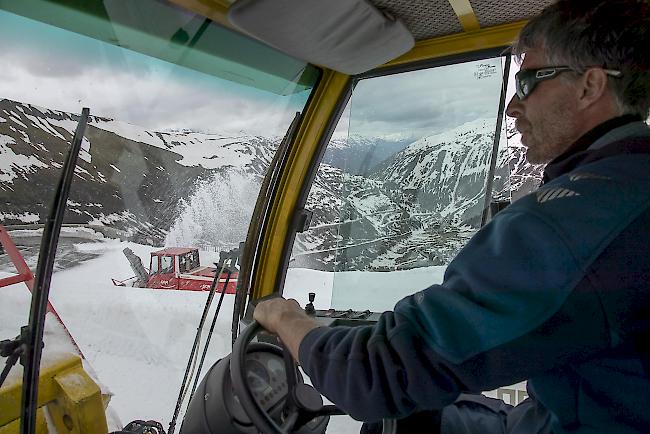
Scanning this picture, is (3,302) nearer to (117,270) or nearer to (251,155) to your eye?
(117,270)

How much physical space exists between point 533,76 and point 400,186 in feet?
5.85

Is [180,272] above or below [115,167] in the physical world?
below

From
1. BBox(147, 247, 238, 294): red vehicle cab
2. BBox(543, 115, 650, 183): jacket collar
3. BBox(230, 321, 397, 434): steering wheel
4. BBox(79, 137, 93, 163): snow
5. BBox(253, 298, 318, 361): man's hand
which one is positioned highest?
BBox(79, 137, 93, 163): snow

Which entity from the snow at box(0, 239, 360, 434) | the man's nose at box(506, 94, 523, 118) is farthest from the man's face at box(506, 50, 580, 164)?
the snow at box(0, 239, 360, 434)

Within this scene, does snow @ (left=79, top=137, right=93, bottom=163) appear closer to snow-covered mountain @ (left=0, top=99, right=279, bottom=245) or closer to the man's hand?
snow-covered mountain @ (left=0, top=99, right=279, bottom=245)

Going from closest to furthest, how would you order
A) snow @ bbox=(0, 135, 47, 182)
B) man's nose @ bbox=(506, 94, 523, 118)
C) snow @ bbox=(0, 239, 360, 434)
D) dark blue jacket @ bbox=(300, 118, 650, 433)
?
dark blue jacket @ bbox=(300, 118, 650, 433), man's nose @ bbox=(506, 94, 523, 118), snow @ bbox=(0, 135, 47, 182), snow @ bbox=(0, 239, 360, 434)

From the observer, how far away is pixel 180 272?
8.06 ft

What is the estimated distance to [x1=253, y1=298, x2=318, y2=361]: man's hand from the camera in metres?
1.07

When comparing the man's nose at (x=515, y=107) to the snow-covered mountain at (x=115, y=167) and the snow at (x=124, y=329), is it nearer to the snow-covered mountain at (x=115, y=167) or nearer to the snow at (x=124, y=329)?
the snow at (x=124, y=329)

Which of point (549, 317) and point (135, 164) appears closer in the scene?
point (549, 317)

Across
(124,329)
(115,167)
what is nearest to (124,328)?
(124,329)

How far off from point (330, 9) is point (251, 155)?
1010mm

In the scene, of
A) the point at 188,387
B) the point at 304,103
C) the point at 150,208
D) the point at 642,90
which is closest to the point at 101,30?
the point at 150,208

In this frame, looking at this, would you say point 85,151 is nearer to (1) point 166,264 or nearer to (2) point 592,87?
(1) point 166,264
